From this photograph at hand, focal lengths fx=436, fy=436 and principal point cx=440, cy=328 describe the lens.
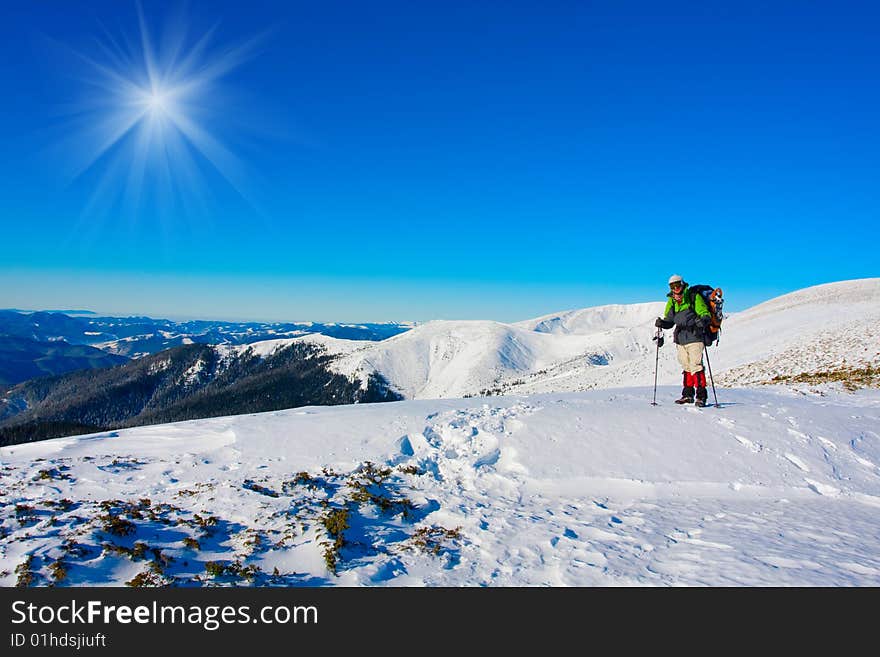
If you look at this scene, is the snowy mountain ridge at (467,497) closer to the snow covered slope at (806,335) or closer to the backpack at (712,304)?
the backpack at (712,304)

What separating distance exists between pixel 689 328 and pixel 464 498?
27.8 ft

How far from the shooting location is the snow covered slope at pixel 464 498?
571cm

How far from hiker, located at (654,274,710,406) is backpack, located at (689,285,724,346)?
0.12 meters

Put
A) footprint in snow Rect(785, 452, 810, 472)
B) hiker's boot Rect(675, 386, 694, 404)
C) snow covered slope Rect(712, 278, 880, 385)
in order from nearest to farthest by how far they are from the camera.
Result: 1. footprint in snow Rect(785, 452, 810, 472)
2. hiker's boot Rect(675, 386, 694, 404)
3. snow covered slope Rect(712, 278, 880, 385)

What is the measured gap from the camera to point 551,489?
8.95m

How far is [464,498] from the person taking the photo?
8.53m

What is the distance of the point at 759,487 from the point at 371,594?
7846mm

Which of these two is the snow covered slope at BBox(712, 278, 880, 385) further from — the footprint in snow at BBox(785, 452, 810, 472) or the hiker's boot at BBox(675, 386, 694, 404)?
the footprint in snow at BBox(785, 452, 810, 472)

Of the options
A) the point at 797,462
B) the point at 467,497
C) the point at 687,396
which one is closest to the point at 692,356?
the point at 687,396

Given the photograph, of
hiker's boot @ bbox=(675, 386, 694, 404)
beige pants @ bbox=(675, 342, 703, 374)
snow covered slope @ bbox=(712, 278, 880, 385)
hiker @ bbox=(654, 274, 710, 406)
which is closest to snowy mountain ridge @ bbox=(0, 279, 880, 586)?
hiker's boot @ bbox=(675, 386, 694, 404)

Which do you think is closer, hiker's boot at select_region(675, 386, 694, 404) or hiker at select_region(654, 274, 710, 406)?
hiker at select_region(654, 274, 710, 406)

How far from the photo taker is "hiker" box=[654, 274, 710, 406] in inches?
485

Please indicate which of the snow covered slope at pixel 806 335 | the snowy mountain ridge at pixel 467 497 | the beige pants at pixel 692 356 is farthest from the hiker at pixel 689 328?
the snow covered slope at pixel 806 335

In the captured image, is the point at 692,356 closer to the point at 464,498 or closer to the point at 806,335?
the point at 464,498
